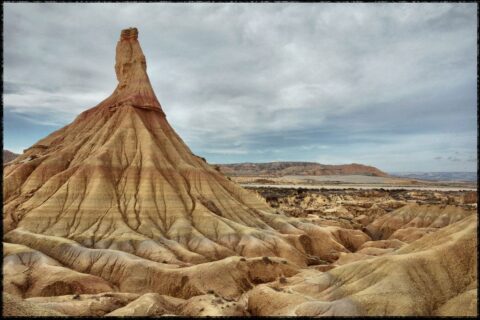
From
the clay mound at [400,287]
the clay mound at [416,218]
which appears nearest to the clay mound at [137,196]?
the clay mound at [400,287]

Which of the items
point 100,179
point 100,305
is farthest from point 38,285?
point 100,179

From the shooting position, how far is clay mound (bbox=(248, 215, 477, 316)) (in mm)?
24938

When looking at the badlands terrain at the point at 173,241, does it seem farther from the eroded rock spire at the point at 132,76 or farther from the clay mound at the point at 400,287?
the eroded rock spire at the point at 132,76

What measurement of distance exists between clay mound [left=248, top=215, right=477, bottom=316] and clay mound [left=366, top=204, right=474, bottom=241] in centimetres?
5168

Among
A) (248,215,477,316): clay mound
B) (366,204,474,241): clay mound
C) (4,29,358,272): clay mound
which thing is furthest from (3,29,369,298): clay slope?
(366,204,474,241): clay mound

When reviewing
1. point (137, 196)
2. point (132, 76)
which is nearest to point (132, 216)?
Result: point (137, 196)

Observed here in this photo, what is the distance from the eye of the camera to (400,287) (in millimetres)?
26312

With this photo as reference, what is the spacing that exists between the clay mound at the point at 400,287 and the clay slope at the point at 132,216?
13129 mm

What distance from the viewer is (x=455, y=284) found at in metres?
26.2

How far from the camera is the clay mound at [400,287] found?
24.9m

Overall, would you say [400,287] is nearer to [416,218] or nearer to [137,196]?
[137,196]

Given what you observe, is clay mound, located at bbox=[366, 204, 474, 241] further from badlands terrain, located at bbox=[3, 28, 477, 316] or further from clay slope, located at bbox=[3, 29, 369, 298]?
clay slope, located at bbox=[3, 29, 369, 298]

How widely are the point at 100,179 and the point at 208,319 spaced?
4317 centimetres

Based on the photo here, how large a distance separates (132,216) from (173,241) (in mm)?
9450
